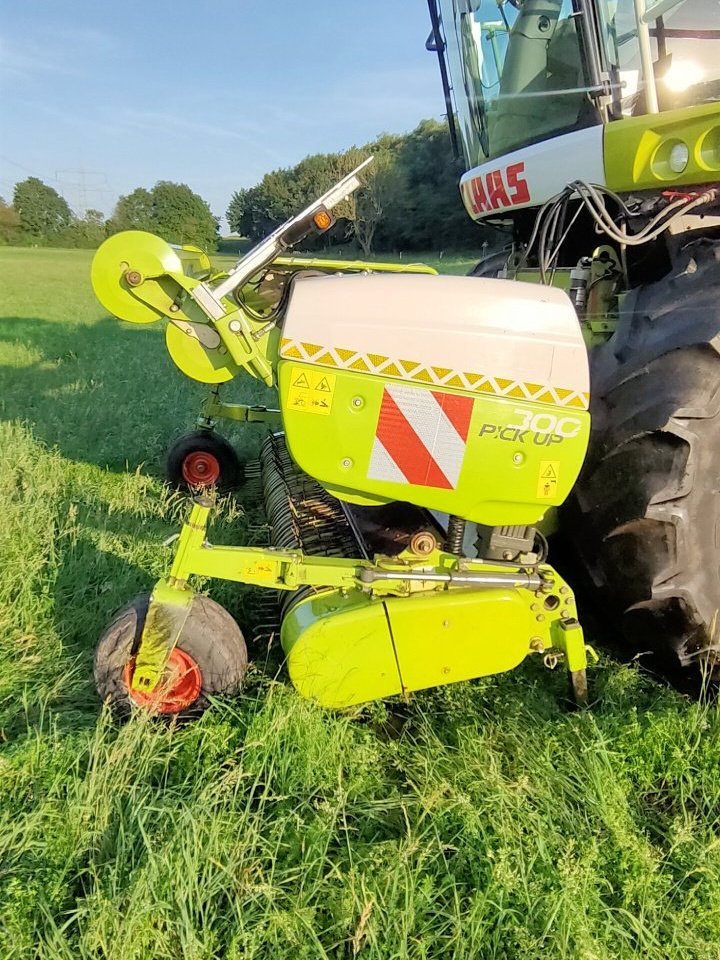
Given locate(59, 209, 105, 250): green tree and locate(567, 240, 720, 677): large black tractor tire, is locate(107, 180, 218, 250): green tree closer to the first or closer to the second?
locate(59, 209, 105, 250): green tree

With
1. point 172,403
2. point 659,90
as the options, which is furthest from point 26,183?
point 659,90

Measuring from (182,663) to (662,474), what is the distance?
5.06ft

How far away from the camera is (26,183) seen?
204ft

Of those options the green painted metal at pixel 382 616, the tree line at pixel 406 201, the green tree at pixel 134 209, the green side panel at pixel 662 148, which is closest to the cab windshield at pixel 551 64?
the green side panel at pixel 662 148

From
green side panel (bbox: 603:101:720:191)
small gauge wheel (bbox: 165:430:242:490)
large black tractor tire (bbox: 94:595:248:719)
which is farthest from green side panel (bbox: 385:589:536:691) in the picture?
small gauge wheel (bbox: 165:430:242:490)

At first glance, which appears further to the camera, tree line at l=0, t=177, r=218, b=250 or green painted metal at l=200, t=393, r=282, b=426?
tree line at l=0, t=177, r=218, b=250

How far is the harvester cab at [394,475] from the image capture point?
6.36 ft

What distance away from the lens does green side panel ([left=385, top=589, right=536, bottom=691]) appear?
2139mm

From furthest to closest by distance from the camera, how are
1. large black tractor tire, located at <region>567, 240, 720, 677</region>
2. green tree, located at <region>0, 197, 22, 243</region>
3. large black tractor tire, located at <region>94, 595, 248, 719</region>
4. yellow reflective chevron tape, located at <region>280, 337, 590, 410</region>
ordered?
green tree, located at <region>0, 197, 22, 243</region> < large black tractor tire, located at <region>94, 595, 248, 719</region> < large black tractor tire, located at <region>567, 240, 720, 677</region> < yellow reflective chevron tape, located at <region>280, 337, 590, 410</region>

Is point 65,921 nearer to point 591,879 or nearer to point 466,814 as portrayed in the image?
point 466,814

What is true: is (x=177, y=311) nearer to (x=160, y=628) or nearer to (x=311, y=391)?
(x=311, y=391)

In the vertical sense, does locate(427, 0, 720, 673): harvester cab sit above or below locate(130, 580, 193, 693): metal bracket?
above

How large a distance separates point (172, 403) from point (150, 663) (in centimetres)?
469

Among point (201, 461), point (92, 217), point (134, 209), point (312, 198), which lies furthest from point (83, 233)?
point (201, 461)
